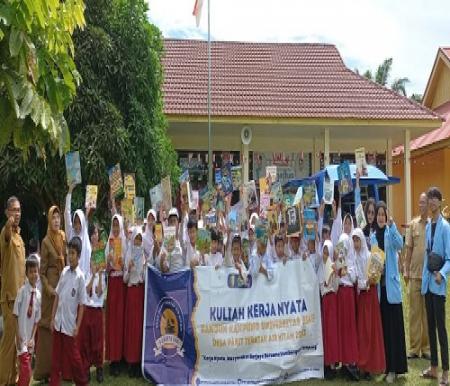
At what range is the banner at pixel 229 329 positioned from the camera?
6.22m

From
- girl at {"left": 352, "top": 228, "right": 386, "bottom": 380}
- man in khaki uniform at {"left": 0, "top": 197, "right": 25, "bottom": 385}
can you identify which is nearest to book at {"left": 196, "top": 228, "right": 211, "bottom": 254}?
girl at {"left": 352, "top": 228, "right": 386, "bottom": 380}

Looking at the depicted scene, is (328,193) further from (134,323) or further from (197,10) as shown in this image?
(197,10)

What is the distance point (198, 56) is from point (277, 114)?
4.48m

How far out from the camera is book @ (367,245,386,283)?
623 cm

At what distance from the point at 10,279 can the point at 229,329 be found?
2248mm

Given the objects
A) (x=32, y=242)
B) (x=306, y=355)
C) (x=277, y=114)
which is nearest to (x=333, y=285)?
(x=306, y=355)

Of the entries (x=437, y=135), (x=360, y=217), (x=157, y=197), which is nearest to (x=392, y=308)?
(x=360, y=217)

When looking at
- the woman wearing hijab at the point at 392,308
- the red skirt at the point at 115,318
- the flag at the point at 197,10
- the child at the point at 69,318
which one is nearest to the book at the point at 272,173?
the woman wearing hijab at the point at 392,308

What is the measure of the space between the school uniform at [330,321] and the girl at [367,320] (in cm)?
23

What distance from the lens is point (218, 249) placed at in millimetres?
6637

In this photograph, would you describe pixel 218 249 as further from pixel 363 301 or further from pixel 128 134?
pixel 128 134

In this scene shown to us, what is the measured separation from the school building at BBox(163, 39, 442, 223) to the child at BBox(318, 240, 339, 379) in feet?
32.4

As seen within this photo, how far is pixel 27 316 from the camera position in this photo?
584 centimetres

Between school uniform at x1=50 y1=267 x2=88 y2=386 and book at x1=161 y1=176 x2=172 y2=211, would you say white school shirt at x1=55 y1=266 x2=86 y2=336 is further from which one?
book at x1=161 y1=176 x2=172 y2=211
